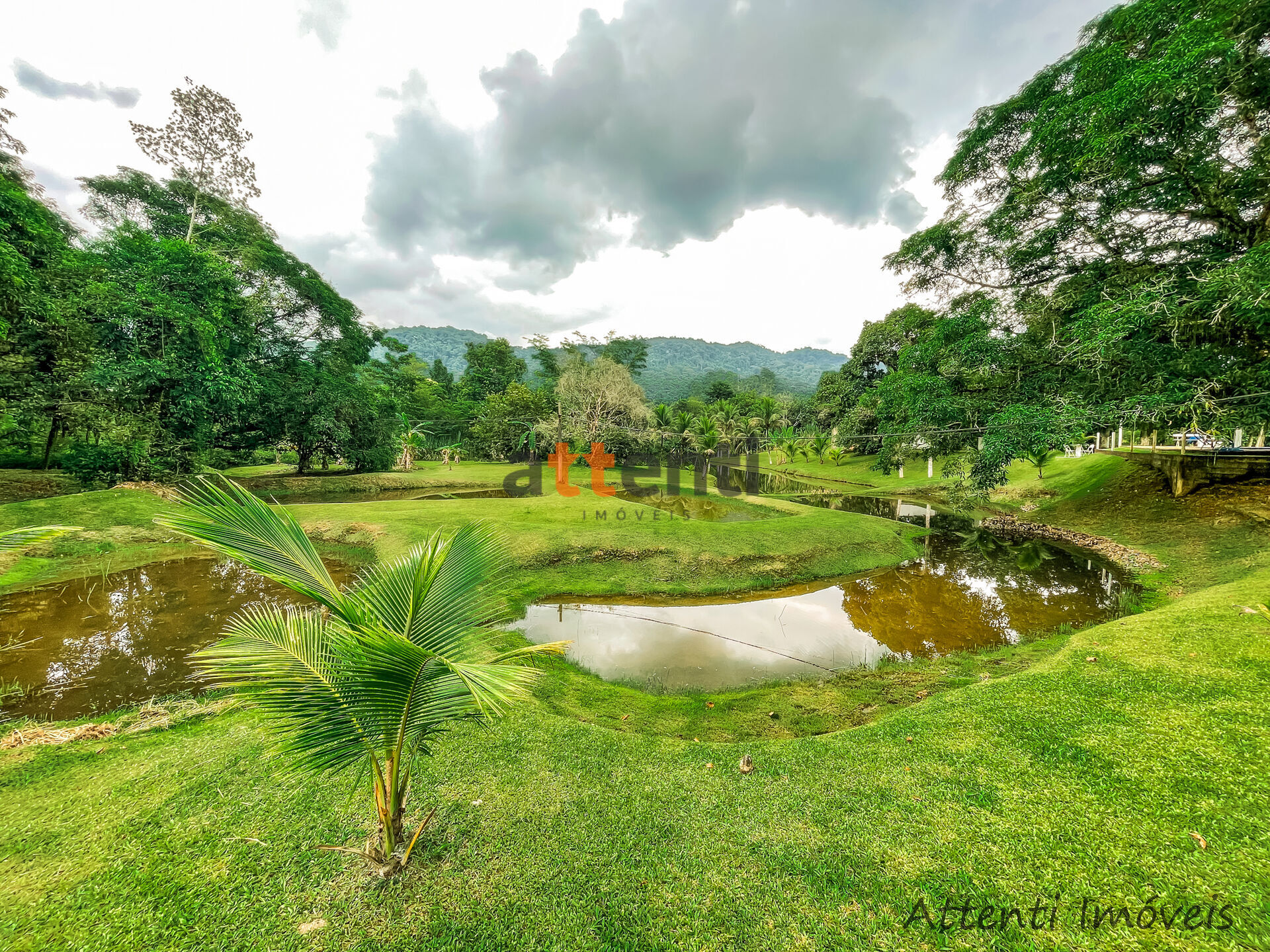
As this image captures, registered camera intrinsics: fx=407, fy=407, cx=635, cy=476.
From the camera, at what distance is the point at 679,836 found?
269 cm

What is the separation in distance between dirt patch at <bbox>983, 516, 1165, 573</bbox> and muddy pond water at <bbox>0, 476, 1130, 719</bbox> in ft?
2.03

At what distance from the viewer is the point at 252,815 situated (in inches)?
105

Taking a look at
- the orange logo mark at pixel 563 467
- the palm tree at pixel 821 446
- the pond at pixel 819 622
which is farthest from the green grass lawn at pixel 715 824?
the palm tree at pixel 821 446

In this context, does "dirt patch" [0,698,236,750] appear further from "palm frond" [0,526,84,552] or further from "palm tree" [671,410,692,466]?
"palm tree" [671,410,692,466]

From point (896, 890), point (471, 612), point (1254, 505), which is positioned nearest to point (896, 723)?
point (896, 890)

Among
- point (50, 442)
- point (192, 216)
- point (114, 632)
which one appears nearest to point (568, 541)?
point (114, 632)

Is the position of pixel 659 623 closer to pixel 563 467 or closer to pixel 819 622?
pixel 819 622

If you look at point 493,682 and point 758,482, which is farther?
point 758,482

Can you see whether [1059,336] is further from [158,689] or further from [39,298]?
[39,298]

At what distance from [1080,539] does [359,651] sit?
1813 cm

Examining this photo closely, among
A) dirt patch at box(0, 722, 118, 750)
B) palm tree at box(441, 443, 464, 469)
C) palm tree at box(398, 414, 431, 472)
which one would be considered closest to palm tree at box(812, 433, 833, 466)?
palm tree at box(441, 443, 464, 469)

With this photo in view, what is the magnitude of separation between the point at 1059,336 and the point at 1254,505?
631cm

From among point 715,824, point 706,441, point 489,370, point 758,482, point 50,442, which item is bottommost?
point 715,824

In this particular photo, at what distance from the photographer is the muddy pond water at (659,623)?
198 inches
